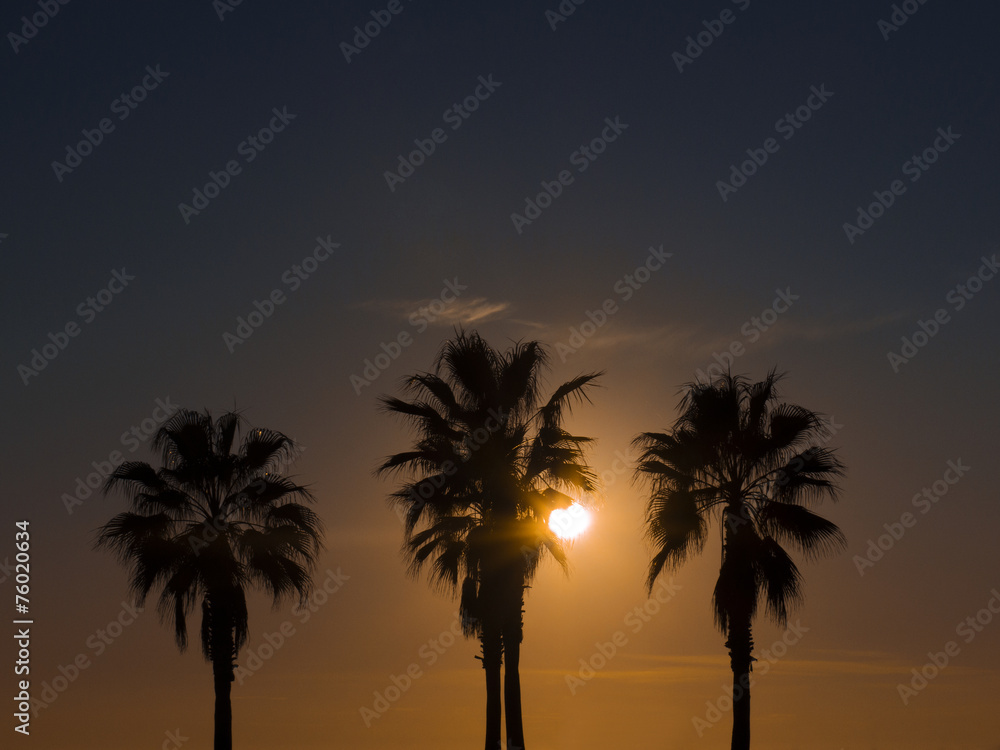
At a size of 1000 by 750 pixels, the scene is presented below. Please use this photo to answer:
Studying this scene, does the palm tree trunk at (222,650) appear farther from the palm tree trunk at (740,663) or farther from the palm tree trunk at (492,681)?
the palm tree trunk at (740,663)

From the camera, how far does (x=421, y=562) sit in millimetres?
32781

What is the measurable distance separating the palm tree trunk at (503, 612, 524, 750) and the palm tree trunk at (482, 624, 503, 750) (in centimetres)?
104

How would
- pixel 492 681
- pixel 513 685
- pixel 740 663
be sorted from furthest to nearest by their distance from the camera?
1. pixel 492 681
2. pixel 513 685
3. pixel 740 663

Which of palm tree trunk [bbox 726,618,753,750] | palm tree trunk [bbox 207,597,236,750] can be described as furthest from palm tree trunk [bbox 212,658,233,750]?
palm tree trunk [bbox 726,618,753,750]

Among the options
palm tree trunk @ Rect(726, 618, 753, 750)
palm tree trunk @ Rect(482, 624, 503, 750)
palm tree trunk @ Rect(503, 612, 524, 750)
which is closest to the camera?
palm tree trunk @ Rect(726, 618, 753, 750)

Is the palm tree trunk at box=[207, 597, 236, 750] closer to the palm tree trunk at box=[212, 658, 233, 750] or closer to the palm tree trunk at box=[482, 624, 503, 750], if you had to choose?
the palm tree trunk at box=[212, 658, 233, 750]

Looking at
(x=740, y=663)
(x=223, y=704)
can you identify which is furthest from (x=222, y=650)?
(x=740, y=663)

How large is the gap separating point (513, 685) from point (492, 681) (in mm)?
1492

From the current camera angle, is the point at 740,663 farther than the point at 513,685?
No

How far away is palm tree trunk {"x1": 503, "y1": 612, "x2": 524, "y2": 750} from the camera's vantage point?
31.7 meters

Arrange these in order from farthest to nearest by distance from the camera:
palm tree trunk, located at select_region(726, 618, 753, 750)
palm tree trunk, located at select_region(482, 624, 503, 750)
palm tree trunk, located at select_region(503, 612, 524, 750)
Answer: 1. palm tree trunk, located at select_region(482, 624, 503, 750)
2. palm tree trunk, located at select_region(503, 612, 524, 750)
3. palm tree trunk, located at select_region(726, 618, 753, 750)

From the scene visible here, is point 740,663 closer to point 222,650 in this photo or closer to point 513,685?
point 513,685

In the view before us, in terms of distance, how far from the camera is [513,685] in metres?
32.1

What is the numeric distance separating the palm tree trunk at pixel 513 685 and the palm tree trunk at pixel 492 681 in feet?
3.41
